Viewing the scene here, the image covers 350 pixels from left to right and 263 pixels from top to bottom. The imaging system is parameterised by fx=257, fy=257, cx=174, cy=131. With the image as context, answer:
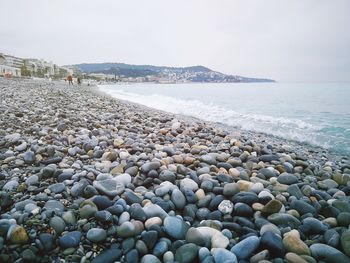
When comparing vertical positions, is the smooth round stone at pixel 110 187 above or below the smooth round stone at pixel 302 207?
above

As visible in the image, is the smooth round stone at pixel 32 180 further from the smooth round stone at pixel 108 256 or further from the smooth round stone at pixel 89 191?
the smooth round stone at pixel 108 256

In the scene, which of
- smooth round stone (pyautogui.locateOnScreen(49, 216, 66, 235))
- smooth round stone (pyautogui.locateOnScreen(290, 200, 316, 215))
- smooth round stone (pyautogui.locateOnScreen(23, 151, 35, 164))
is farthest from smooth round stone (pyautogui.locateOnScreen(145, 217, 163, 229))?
smooth round stone (pyautogui.locateOnScreen(23, 151, 35, 164))

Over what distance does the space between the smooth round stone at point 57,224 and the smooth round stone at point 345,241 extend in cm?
200

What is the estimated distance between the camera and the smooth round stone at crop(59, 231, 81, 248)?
1729 mm

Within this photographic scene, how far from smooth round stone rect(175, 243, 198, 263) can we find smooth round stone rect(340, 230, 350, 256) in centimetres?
104

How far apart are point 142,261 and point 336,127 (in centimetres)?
902

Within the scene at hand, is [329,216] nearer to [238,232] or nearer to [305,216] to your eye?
[305,216]

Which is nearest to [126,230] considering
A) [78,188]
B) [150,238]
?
[150,238]

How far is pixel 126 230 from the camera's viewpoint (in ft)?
6.12

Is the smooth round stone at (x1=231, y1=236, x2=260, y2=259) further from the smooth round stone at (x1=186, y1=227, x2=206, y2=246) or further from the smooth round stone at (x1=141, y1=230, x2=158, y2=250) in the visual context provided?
the smooth round stone at (x1=141, y1=230, x2=158, y2=250)

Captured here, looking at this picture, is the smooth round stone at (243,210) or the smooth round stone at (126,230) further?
the smooth round stone at (243,210)

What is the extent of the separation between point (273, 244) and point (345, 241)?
540mm

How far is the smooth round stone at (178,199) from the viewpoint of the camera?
2.35 m

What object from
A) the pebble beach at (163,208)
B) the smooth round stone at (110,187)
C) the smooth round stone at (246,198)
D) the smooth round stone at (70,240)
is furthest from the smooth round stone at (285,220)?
the smooth round stone at (70,240)
